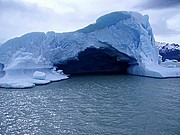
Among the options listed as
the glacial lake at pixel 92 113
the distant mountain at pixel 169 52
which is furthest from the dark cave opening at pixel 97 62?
the distant mountain at pixel 169 52

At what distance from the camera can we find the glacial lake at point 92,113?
172 inches

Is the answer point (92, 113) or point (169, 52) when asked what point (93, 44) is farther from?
point (169, 52)

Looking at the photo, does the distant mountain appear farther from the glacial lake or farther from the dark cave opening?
the glacial lake

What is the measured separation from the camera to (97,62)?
53.7 feet

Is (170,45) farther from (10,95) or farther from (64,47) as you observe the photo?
(10,95)

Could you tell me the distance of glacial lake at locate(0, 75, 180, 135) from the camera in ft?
14.3

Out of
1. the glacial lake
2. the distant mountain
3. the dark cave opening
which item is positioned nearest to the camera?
the glacial lake

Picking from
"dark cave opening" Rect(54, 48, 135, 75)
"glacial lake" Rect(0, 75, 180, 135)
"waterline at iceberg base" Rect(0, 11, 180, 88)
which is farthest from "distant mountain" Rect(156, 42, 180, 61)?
"glacial lake" Rect(0, 75, 180, 135)

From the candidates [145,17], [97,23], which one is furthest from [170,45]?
[97,23]

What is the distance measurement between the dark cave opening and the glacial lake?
21.3 ft

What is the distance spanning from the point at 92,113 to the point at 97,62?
11.0m

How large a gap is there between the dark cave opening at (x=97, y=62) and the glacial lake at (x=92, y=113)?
255 inches

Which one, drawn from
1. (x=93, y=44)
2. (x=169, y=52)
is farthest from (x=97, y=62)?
(x=169, y=52)

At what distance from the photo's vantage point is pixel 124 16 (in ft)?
43.6
